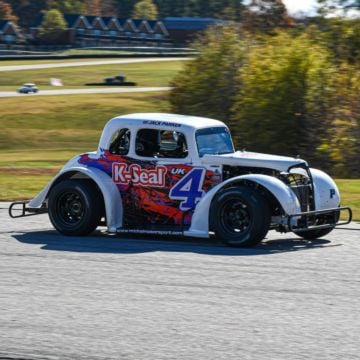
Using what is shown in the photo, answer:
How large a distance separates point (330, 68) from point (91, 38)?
125m

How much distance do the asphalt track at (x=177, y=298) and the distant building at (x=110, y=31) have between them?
13397 centimetres

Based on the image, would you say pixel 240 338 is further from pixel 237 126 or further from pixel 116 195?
pixel 237 126

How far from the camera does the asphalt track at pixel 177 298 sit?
A: 8016 millimetres

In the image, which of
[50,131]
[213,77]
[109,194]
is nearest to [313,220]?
[109,194]

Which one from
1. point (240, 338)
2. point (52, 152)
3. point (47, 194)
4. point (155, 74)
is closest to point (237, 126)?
point (52, 152)

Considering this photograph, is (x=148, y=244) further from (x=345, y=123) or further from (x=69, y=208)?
(x=345, y=123)

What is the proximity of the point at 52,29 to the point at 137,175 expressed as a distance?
441ft

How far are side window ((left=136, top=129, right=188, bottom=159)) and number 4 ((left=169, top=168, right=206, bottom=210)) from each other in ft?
1.45

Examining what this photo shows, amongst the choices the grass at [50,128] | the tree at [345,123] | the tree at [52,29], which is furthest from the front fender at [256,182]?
the tree at [52,29]

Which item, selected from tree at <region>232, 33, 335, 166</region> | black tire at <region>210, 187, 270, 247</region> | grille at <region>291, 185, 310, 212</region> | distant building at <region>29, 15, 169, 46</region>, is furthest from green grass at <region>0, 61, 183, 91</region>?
black tire at <region>210, 187, 270, 247</region>

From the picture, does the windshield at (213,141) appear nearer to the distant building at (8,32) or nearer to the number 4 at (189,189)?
the number 4 at (189,189)

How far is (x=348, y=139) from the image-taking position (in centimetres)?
2928

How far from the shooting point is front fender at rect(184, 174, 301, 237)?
12859 mm

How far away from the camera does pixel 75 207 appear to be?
14.2 metres
